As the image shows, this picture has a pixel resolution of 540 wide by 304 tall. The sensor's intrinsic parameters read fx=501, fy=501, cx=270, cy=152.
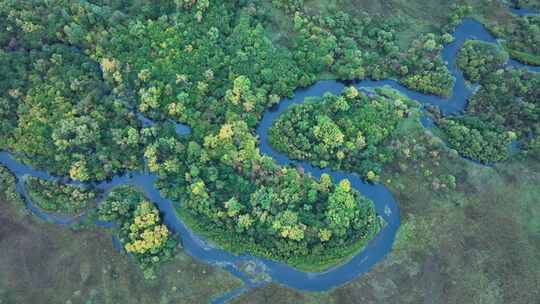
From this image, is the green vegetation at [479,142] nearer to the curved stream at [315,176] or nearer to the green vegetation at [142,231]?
the curved stream at [315,176]

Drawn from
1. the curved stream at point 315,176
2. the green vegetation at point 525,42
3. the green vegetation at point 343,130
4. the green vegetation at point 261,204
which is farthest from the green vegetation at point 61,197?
the green vegetation at point 525,42

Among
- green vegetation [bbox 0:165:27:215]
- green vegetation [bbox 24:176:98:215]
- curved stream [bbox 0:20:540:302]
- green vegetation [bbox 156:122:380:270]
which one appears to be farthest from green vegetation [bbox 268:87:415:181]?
green vegetation [bbox 0:165:27:215]

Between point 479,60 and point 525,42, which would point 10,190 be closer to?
point 479,60

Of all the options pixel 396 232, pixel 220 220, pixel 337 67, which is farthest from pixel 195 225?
pixel 337 67

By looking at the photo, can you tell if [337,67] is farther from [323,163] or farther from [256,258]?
[256,258]

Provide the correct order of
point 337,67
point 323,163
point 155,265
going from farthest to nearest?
point 337,67
point 323,163
point 155,265

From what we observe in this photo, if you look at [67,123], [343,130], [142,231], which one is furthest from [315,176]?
[67,123]
